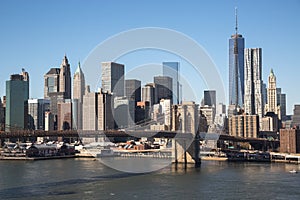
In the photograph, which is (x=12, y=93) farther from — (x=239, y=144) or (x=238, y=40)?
(x=238, y=40)

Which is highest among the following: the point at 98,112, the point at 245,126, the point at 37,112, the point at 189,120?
the point at 37,112

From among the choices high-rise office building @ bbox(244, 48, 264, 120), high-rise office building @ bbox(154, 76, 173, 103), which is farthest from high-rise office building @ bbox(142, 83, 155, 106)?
high-rise office building @ bbox(244, 48, 264, 120)

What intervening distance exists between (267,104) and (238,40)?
41.0 ft

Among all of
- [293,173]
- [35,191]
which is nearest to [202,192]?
[35,191]

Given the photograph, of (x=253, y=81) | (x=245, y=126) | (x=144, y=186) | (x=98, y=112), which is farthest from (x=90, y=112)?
(x=253, y=81)

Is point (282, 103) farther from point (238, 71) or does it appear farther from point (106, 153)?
point (106, 153)

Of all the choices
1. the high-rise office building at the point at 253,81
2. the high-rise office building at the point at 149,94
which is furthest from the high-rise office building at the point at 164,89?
the high-rise office building at the point at 253,81

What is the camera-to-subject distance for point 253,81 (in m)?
74.2

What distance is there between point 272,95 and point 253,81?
26.2ft

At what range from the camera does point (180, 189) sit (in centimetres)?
1271

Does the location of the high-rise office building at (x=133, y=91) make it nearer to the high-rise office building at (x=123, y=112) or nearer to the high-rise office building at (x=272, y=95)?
the high-rise office building at (x=123, y=112)

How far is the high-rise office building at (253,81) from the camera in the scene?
68.8 meters

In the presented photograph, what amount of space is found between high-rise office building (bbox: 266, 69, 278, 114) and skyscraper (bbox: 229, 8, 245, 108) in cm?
432

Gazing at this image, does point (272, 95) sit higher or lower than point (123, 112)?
higher
